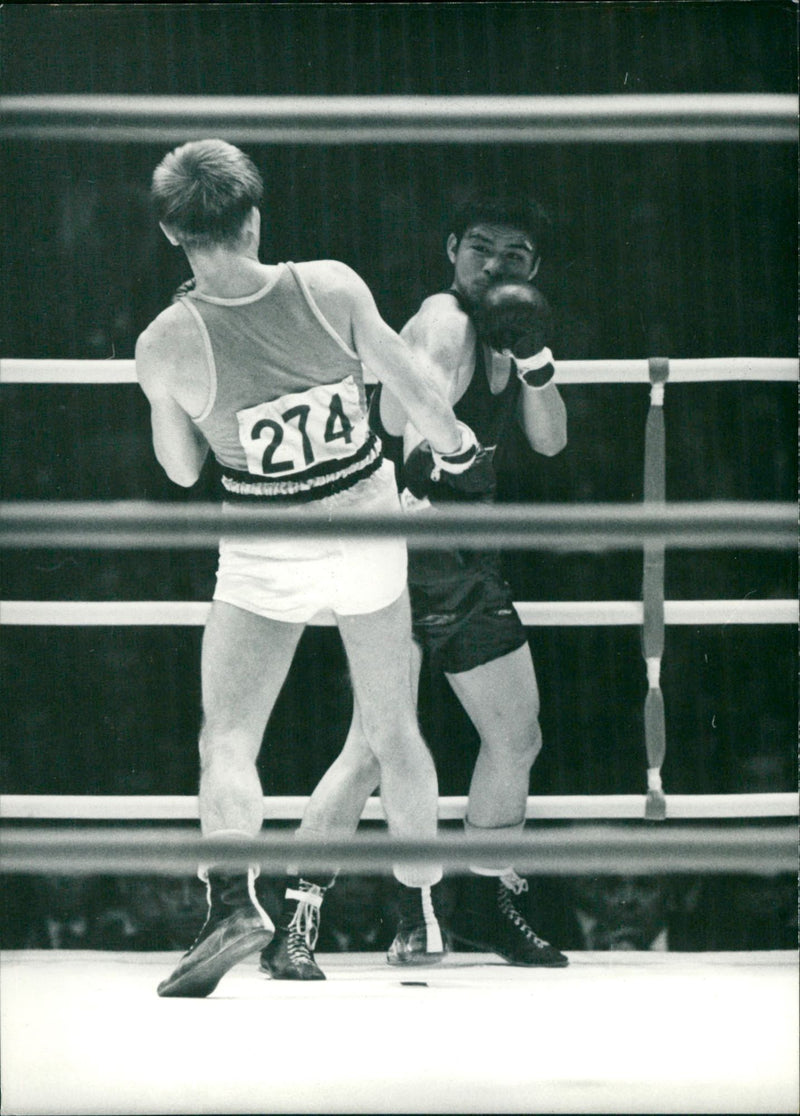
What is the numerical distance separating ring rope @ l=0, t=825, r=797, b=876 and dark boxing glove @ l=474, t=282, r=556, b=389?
0.90 m

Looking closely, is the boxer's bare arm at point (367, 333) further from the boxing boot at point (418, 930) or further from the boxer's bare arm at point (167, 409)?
the boxing boot at point (418, 930)

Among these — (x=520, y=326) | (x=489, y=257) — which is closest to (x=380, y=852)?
(x=520, y=326)

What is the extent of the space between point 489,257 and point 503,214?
85mm

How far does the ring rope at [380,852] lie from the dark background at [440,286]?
0.10m

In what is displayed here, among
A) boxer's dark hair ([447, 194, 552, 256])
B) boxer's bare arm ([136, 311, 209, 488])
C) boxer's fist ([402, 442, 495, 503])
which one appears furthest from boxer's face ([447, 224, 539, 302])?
boxer's bare arm ([136, 311, 209, 488])

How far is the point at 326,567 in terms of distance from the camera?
2.49 m

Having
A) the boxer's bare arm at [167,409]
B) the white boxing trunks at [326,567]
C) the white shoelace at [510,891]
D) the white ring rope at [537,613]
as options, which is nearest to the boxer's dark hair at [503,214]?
the white boxing trunks at [326,567]

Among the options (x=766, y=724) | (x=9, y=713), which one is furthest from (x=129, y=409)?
(x=766, y=724)

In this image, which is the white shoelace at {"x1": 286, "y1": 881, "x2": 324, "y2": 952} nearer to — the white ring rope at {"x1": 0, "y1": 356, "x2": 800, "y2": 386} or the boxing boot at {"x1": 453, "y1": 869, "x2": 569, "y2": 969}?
the boxing boot at {"x1": 453, "y1": 869, "x2": 569, "y2": 969}

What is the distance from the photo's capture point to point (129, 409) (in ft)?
8.25

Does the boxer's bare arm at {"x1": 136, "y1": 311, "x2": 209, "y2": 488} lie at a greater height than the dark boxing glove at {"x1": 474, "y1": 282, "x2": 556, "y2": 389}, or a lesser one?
lesser

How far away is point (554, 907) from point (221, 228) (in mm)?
1461

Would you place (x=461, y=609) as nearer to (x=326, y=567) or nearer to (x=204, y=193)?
→ (x=326, y=567)

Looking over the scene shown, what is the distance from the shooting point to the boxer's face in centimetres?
251
